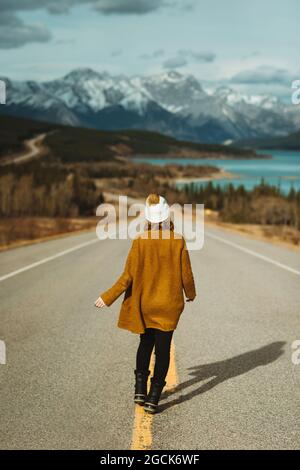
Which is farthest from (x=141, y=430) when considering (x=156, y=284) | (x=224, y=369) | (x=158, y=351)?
(x=224, y=369)

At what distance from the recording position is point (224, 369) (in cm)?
630

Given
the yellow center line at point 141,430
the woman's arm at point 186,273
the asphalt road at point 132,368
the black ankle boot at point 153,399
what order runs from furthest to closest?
1. the woman's arm at point 186,273
2. the black ankle boot at point 153,399
3. the asphalt road at point 132,368
4. the yellow center line at point 141,430

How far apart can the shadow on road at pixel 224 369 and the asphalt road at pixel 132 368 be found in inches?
0.4

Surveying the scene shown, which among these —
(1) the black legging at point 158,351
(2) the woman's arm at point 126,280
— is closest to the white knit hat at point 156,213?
(2) the woman's arm at point 126,280

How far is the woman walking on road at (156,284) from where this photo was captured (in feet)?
16.5

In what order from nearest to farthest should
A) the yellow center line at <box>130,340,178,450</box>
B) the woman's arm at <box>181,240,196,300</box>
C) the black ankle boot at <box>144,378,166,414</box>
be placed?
the yellow center line at <box>130,340,178,450</box>, the black ankle boot at <box>144,378,166,414</box>, the woman's arm at <box>181,240,196,300</box>

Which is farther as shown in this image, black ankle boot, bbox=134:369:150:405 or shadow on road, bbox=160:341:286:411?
shadow on road, bbox=160:341:286:411

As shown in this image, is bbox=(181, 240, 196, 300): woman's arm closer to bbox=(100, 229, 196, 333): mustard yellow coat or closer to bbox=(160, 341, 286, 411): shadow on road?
bbox=(100, 229, 196, 333): mustard yellow coat

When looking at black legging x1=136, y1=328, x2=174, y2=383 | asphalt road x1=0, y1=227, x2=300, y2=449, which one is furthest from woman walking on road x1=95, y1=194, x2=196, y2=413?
asphalt road x1=0, y1=227, x2=300, y2=449

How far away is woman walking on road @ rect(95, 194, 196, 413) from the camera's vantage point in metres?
5.04

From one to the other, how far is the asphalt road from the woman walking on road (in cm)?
49

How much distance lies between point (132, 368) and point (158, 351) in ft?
4.22

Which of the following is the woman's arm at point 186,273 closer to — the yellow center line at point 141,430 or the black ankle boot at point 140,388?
the black ankle boot at point 140,388
